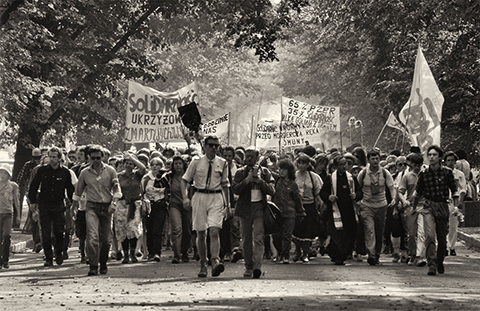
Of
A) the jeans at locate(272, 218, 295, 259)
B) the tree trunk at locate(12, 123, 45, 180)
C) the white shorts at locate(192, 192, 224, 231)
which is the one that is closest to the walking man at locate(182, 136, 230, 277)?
the white shorts at locate(192, 192, 224, 231)

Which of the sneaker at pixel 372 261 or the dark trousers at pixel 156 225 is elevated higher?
the dark trousers at pixel 156 225

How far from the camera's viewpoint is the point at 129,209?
20000 mm

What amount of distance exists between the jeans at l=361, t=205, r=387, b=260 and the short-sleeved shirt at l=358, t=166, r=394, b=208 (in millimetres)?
91

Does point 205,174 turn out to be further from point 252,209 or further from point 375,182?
point 375,182

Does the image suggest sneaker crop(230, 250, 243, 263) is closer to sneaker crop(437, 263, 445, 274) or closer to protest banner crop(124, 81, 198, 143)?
sneaker crop(437, 263, 445, 274)

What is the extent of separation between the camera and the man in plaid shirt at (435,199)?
55.7 ft

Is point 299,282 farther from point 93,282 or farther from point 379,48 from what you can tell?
point 379,48

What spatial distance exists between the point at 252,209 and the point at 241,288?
6.51 ft

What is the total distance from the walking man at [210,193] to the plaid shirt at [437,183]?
2.74 meters

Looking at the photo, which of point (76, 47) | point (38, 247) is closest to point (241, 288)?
point (38, 247)

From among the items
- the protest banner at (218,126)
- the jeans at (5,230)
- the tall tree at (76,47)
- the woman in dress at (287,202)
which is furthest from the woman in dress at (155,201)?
the protest banner at (218,126)

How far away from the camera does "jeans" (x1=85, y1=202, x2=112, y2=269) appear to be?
16938 mm

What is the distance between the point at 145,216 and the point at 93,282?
4865 millimetres

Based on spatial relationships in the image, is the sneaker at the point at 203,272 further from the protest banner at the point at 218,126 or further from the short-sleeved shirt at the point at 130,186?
the protest banner at the point at 218,126
